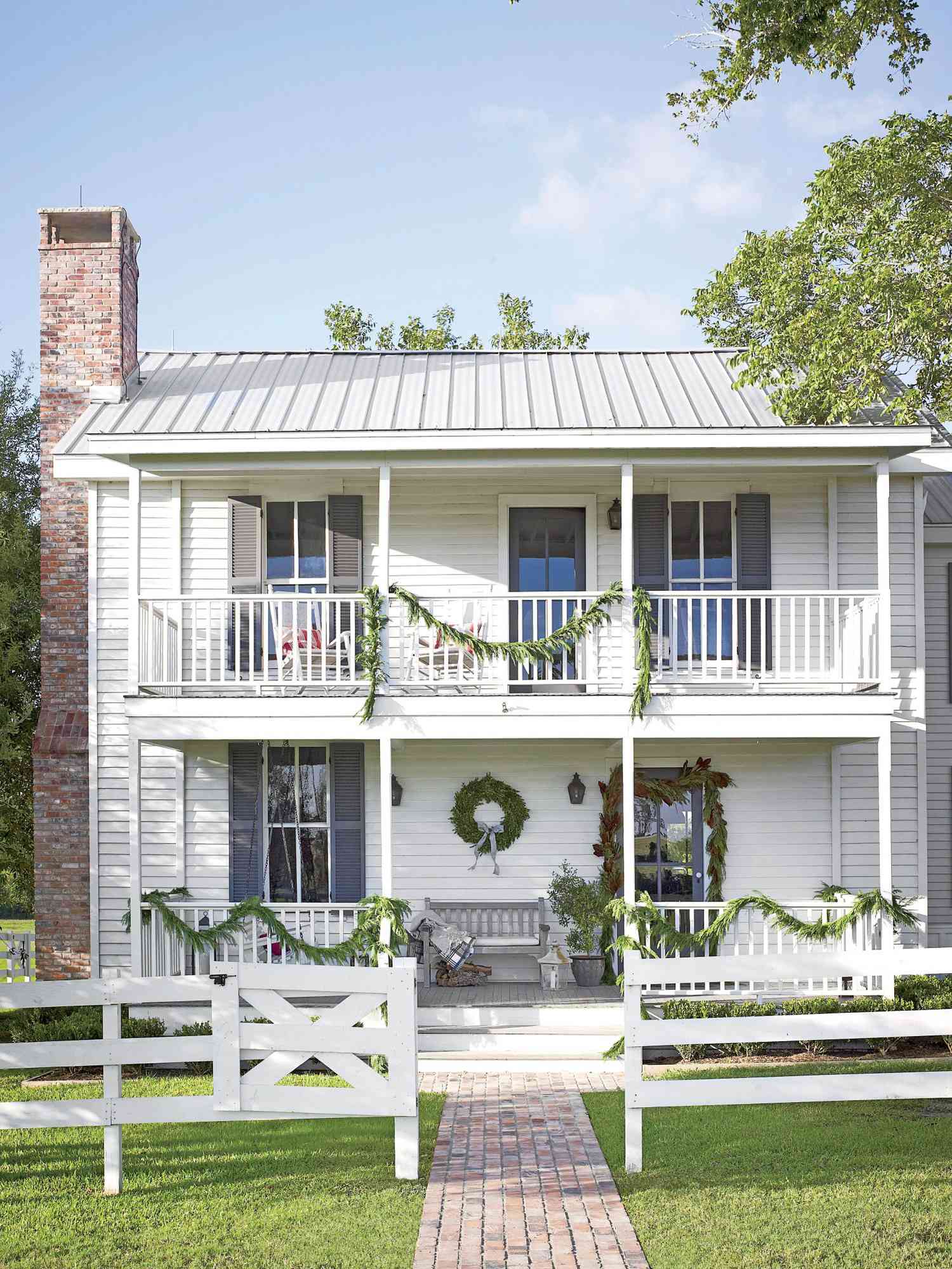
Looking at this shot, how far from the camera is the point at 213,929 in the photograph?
1124cm

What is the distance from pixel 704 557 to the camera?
13.0m

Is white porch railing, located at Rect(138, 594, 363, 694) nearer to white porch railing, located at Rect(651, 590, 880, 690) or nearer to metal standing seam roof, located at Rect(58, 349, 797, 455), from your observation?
metal standing seam roof, located at Rect(58, 349, 797, 455)

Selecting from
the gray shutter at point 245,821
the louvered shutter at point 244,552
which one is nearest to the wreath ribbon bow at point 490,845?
the gray shutter at point 245,821

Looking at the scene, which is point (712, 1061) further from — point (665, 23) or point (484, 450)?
point (665, 23)

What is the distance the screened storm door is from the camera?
13.0m

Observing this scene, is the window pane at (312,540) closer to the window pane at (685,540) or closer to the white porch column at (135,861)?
the white porch column at (135,861)

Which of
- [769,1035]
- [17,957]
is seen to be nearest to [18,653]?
[17,957]

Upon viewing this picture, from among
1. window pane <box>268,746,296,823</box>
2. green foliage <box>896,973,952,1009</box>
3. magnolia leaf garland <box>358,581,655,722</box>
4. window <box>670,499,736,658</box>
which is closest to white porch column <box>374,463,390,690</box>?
magnolia leaf garland <box>358,581,655,722</box>

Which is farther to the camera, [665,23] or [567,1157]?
[665,23]

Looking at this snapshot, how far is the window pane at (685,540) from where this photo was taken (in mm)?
12984

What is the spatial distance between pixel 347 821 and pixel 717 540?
505 centimetres

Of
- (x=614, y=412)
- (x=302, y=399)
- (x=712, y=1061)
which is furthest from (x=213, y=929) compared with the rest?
(x=614, y=412)

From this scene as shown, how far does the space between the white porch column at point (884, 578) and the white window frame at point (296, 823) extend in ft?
19.0

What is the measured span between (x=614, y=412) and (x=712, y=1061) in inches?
250
